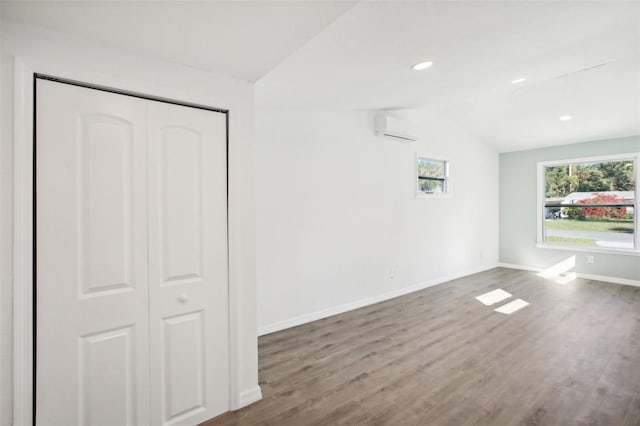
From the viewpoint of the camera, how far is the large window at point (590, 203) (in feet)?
16.8

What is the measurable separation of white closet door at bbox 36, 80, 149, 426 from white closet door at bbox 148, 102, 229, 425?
0.23 ft

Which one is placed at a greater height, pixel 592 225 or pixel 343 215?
pixel 343 215

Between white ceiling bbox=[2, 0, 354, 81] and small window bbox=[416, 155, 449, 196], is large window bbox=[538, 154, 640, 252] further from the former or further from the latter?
white ceiling bbox=[2, 0, 354, 81]

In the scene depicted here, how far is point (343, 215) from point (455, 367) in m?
2.02

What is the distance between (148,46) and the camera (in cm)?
157

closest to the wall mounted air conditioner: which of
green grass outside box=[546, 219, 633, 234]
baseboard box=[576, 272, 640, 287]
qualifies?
green grass outside box=[546, 219, 633, 234]

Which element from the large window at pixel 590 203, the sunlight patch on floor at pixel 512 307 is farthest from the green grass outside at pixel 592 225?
the sunlight patch on floor at pixel 512 307

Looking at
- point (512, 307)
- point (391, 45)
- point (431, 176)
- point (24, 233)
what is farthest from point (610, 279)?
point (24, 233)

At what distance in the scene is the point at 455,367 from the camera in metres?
2.53

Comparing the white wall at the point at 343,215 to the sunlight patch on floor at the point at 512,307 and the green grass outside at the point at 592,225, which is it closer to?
the sunlight patch on floor at the point at 512,307

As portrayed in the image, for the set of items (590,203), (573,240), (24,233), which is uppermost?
(590,203)

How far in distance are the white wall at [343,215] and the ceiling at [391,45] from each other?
472mm

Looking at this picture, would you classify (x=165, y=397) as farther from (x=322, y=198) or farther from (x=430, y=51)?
(x=430, y=51)

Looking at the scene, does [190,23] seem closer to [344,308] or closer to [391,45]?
Answer: [391,45]
